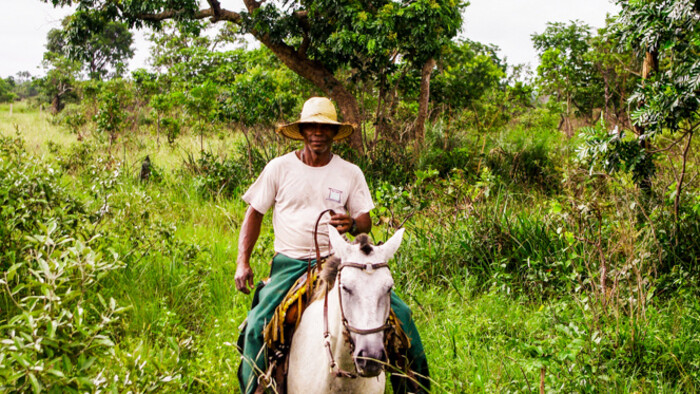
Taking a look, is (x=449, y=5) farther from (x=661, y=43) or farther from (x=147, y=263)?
(x=147, y=263)

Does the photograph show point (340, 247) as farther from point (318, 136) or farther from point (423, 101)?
point (423, 101)

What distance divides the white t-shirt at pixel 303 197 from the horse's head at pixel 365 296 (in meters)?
0.85

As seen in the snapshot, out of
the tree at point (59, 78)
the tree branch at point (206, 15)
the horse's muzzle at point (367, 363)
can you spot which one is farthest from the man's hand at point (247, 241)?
the tree at point (59, 78)

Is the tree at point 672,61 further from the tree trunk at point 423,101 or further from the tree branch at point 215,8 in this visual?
the tree branch at point 215,8

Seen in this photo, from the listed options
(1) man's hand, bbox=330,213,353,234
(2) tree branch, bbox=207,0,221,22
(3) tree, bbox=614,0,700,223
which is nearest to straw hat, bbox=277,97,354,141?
(1) man's hand, bbox=330,213,353,234

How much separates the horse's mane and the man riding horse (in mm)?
403

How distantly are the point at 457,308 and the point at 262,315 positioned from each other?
2.62 meters

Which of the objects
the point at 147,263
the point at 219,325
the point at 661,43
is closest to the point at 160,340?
the point at 219,325

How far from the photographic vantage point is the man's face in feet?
10.7

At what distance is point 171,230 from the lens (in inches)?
220

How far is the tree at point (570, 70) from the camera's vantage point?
1508 cm

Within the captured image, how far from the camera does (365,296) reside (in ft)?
7.11

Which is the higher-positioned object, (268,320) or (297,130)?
(297,130)

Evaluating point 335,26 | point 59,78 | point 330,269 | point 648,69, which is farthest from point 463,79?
point 59,78
